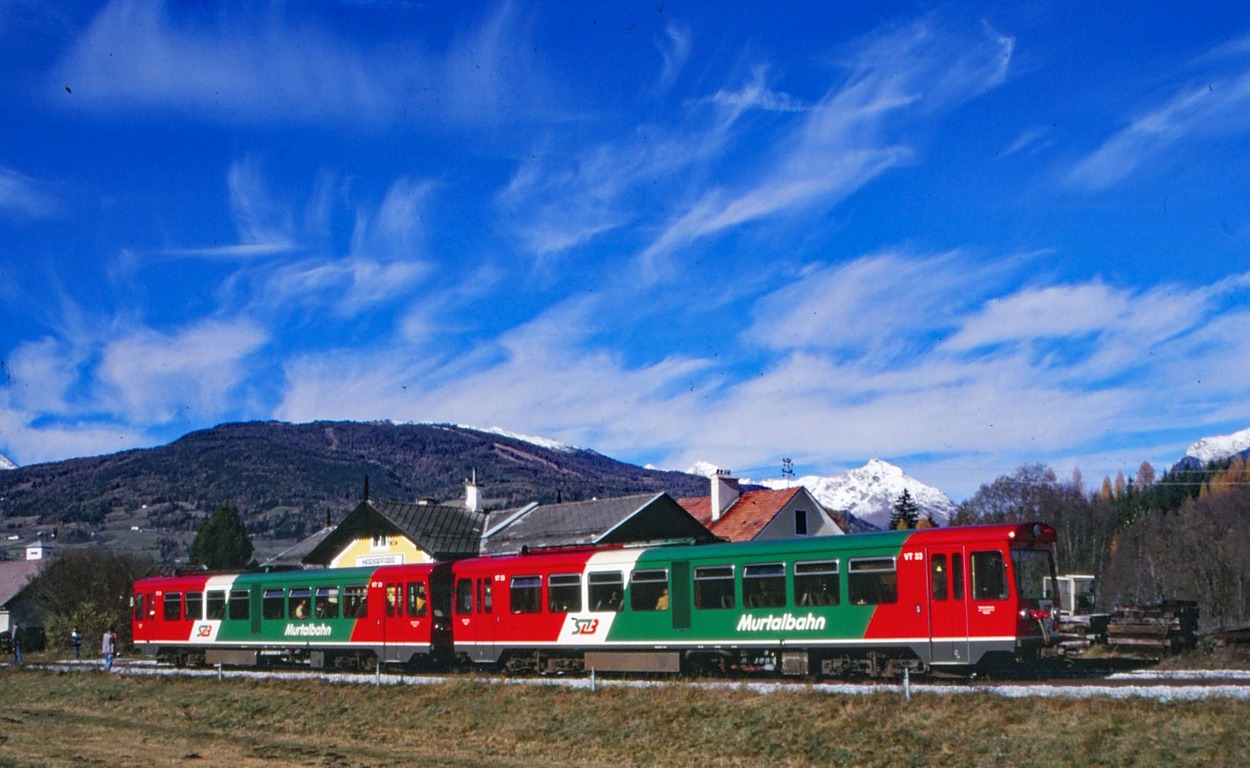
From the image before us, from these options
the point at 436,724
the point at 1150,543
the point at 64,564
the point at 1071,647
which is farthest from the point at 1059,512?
the point at 436,724

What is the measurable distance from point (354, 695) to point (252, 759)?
755 centimetres

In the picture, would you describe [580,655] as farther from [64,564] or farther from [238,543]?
[238,543]

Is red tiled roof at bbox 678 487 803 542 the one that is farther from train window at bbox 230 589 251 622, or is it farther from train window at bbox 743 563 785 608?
train window at bbox 743 563 785 608

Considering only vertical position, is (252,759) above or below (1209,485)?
below

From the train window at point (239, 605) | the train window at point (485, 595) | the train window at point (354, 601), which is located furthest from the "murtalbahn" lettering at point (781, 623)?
the train window at point (239, 605)

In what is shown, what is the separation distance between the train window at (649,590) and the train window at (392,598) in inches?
344

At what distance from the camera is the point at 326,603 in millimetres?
34969

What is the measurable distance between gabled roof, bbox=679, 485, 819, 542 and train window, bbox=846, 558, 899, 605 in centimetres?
2951

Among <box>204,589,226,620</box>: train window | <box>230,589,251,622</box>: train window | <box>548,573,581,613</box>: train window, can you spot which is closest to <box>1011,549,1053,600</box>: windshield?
<box>548,573,581,613</box>: train window

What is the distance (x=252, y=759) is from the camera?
21.3m

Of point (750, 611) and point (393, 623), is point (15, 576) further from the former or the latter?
point (750, 611)

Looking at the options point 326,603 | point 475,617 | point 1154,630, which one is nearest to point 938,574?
point 1154,630

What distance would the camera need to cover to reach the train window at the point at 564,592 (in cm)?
2834

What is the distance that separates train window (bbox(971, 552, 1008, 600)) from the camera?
71.9 ft
